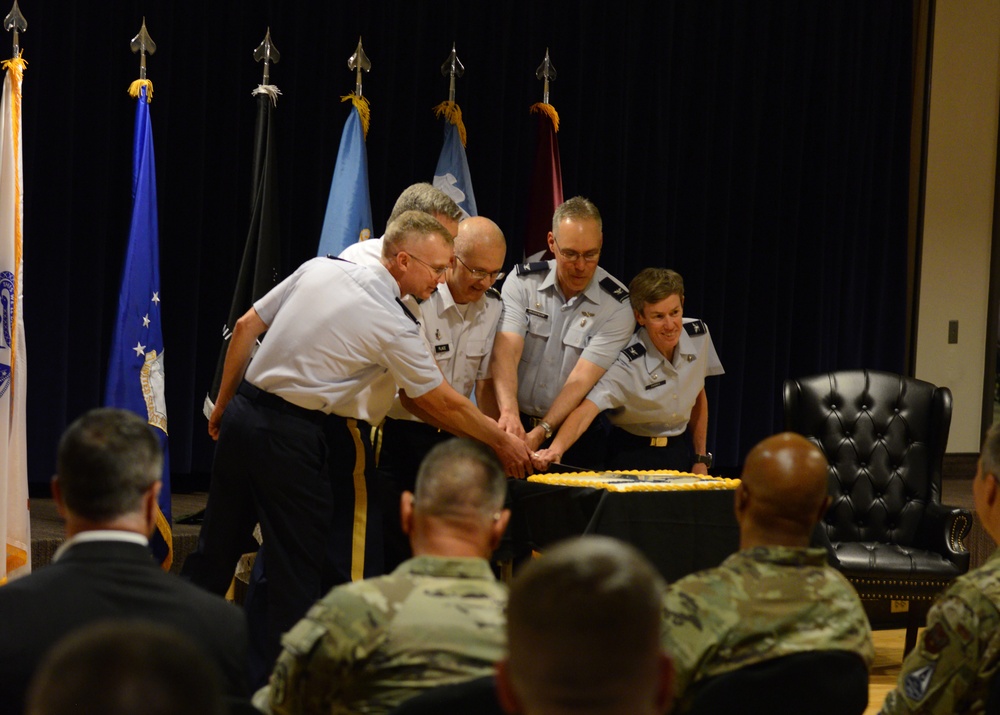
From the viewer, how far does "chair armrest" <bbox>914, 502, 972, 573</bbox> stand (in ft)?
15.3

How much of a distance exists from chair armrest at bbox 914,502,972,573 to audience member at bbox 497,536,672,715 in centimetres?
372

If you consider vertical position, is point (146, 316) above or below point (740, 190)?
below

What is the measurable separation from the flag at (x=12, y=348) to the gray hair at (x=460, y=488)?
2.85 m

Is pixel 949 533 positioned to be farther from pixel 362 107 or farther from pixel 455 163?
pixel 362 107

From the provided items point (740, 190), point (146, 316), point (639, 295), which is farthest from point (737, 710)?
point (740, 190)

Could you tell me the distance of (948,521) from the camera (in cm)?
471

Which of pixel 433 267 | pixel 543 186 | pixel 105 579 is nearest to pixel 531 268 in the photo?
pixel 433 267

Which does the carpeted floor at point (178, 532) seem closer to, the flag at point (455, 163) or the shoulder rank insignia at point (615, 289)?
the flag at point (455, 163)

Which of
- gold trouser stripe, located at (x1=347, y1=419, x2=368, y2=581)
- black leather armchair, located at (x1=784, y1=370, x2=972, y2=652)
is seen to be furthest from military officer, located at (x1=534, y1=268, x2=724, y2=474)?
gold trouser stripe, located at (x1=347, y1=419, x2=368, y2=581)

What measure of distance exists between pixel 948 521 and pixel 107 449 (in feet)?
12.1

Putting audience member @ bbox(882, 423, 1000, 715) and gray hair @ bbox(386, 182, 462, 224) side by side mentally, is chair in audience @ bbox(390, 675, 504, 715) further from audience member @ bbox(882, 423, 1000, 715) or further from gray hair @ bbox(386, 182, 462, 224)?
gray hair @ bbox(386, 182, 462, 224)

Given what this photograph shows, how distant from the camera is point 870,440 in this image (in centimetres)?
506

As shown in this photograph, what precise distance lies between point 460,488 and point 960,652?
2.94 feet

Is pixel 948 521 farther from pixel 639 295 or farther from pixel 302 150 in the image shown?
pixel 302 150
